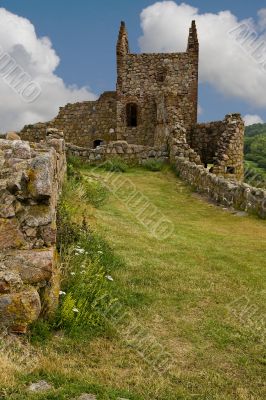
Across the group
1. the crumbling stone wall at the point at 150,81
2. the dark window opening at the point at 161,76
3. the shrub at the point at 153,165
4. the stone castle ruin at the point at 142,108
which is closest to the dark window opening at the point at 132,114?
the stone castle ruin at the point at 142,108

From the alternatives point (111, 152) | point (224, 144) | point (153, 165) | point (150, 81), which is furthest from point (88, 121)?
point (224, 144)

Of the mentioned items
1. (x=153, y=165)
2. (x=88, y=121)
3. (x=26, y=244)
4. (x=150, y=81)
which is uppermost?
(x=150, y=81)

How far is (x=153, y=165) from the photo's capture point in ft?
63.7

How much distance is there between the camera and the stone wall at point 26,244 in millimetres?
5074

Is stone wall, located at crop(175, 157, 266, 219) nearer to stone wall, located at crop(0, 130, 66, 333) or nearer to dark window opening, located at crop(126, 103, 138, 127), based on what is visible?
stone wall, located at crop(0, 130, 66, 333)

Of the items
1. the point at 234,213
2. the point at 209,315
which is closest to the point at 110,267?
the point at 209,315

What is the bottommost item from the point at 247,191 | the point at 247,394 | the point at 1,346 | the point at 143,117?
the point at 247,394

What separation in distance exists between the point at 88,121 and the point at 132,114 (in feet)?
8.35

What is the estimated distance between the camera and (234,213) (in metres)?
12.8

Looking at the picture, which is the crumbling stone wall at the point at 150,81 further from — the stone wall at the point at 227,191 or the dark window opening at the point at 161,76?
the stone wall at the point at 227,191

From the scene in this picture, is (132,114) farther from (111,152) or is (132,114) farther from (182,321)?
(182,321)

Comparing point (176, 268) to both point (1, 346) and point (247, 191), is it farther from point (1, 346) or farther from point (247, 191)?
point (247, 191)

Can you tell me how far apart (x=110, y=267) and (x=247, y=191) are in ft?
21.9

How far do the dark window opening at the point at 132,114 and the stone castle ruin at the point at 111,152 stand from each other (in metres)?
0.05
